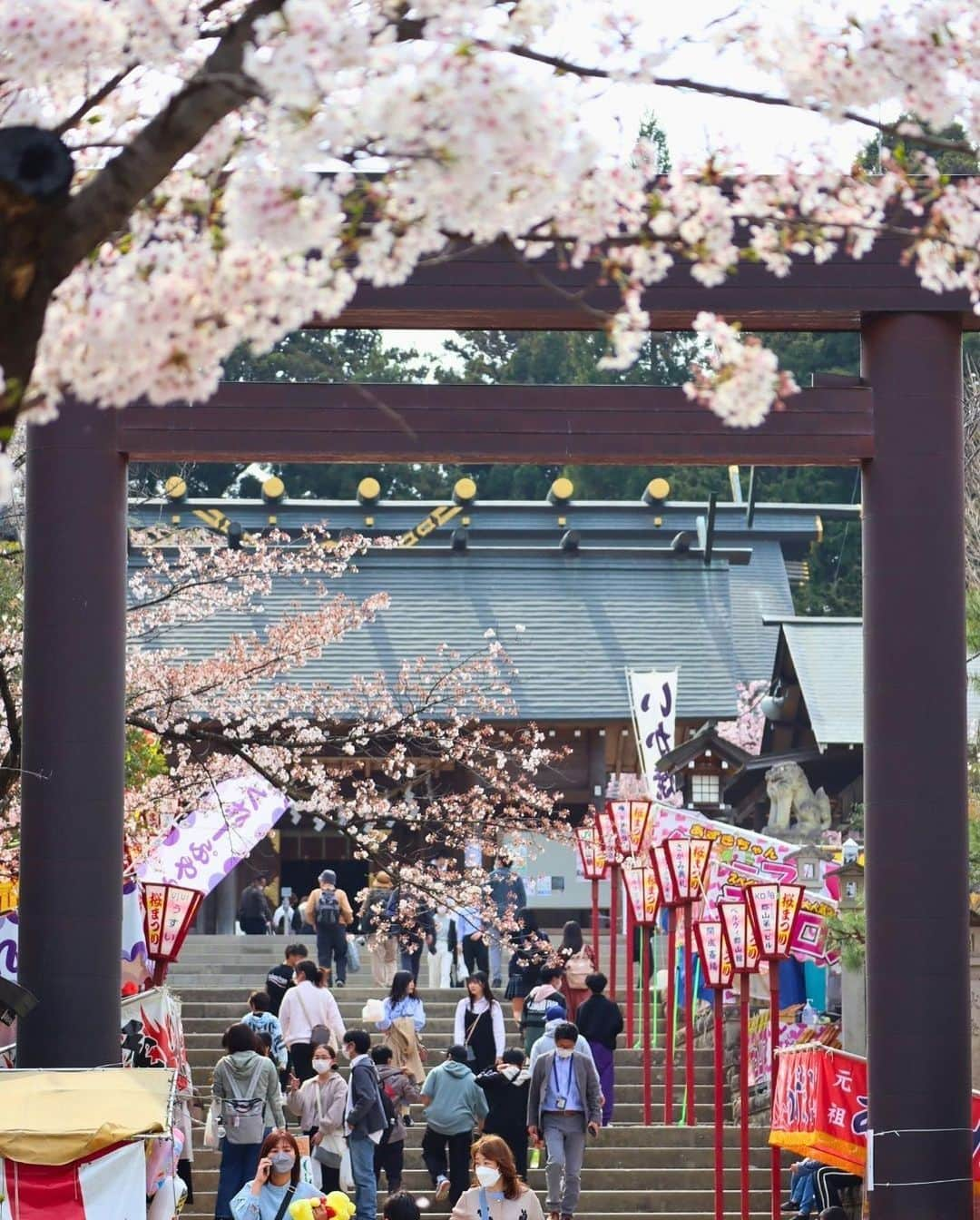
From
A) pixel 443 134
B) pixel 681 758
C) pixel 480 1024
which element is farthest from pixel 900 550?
pixel 681 758

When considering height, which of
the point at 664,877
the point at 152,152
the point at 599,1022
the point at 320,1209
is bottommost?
the point at 320,1209

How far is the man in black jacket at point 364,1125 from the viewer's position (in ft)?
43.4

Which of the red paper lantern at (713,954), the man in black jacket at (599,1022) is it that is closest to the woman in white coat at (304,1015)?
the man in black jacket at (599,1022)

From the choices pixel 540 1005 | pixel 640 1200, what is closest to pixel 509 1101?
pixel 640 1200

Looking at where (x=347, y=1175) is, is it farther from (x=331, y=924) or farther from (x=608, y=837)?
(x=331, y=924)

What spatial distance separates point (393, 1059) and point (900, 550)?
20.1ft

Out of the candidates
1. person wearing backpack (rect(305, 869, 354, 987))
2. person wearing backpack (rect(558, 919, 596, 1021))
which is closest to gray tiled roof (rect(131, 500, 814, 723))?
person wearing backpack (rect(305, 869, 354, 987))

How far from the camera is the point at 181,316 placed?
4.90m

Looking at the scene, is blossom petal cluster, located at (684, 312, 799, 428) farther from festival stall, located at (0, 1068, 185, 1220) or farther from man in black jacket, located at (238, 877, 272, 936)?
man in black jacket, located at (238, 877, 272, 936)

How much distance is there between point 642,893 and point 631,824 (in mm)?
1722

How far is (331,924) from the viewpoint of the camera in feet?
69.2

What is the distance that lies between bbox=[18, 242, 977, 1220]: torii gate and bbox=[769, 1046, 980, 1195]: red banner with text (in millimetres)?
793

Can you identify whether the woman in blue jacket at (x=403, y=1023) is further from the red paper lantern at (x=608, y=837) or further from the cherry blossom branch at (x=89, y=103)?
the cherry blossom branch at (x=89, y=103)

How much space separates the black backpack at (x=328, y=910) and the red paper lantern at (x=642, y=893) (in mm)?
4319
